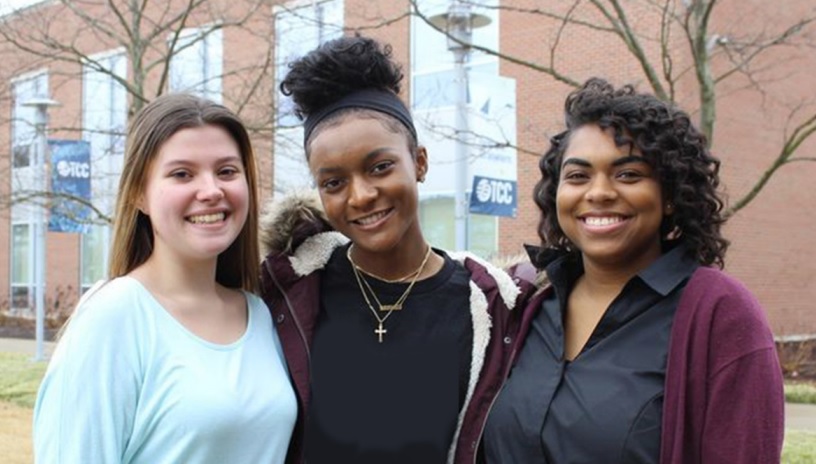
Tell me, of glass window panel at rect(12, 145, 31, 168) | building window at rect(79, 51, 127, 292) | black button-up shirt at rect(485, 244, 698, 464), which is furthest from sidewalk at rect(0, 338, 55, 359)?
black button-up shirt at rect(485, 244, 698, 464)

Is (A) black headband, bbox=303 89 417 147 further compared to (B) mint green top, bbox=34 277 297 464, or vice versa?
(A) black headband, bbox=303 89 417 147

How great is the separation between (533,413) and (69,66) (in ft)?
66.1

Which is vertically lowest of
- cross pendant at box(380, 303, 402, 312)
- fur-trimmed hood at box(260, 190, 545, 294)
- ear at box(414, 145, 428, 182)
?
cross pendant at box(380, 303, 402, 312)

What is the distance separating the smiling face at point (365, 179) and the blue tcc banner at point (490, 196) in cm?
634

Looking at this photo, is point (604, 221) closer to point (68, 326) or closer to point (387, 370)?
point (387, 370)

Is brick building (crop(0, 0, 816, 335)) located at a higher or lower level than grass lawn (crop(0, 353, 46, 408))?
higher

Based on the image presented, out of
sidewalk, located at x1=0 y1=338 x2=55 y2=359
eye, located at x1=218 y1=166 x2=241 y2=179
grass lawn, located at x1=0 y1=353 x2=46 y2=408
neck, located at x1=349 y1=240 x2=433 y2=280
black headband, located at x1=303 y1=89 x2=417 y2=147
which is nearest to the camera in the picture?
eye, located at x1=218 y1=166 x2=241 y2=179

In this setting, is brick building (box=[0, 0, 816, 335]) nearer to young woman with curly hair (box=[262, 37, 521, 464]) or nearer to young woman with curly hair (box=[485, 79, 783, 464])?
young woman with curly hair (box=[262, 37, 521, 464])

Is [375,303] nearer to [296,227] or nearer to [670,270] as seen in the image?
[296,227]

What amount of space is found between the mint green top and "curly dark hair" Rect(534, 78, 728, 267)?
1.22 meters

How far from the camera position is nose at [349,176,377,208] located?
2924 millimetres

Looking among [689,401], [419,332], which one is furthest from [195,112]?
[689,401]

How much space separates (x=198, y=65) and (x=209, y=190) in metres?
14.0

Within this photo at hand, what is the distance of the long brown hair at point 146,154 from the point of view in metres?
2.75
